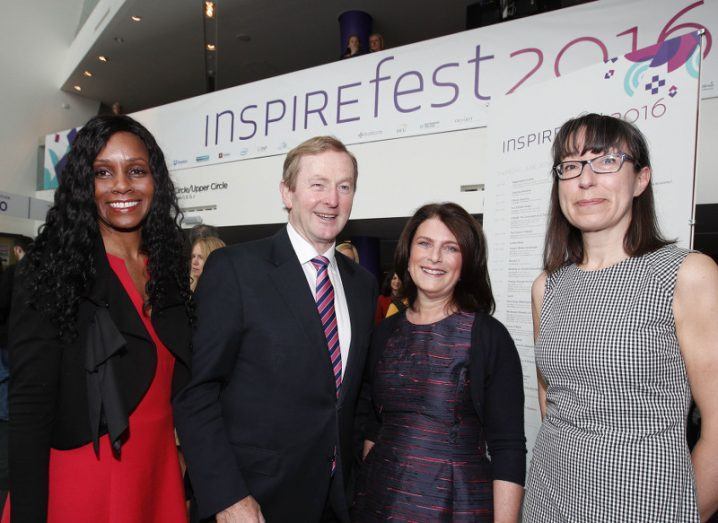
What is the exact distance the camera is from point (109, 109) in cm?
1093

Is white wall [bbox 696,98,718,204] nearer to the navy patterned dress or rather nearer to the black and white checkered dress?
the black and white checkered dress

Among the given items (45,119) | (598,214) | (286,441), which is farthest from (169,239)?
(45,119)

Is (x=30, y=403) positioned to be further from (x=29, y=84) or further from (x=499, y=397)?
(x=29, y=84)

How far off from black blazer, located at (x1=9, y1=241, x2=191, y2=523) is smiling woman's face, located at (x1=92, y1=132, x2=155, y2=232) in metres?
Result: 0.11

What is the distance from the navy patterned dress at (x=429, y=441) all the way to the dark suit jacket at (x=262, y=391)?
182mm

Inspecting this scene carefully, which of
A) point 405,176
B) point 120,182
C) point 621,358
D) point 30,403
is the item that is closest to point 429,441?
point 621,358

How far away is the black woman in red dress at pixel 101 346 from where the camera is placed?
1289 millimetres

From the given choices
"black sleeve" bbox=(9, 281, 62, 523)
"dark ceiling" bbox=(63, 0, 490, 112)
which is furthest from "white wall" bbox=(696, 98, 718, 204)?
"dark ceiling" bbox=(63, 0, 490, 112)

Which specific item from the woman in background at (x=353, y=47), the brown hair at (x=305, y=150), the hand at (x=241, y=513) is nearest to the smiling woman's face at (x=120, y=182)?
the brown hair at (x=305, y=150)

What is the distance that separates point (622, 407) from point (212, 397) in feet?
3.76

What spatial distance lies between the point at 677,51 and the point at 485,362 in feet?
4.68

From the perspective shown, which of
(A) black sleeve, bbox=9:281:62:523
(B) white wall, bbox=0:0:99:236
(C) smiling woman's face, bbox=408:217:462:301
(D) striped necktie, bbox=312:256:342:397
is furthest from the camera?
(B) white wall, bbox=0:0:99:236

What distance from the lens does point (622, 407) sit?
4.30ft

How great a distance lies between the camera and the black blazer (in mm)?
1267
